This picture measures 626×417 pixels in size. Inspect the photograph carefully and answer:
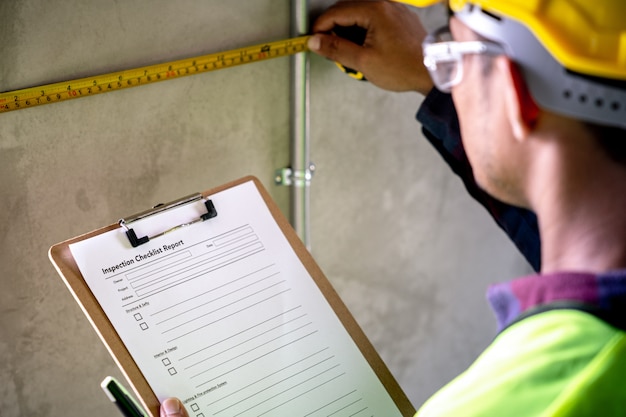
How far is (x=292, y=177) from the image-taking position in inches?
65.5

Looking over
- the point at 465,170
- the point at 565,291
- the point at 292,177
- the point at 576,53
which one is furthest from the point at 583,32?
the point at 292,177

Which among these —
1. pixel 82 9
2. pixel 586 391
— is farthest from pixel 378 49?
pixel 586 391

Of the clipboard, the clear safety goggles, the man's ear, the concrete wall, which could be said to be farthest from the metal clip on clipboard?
the man's ear

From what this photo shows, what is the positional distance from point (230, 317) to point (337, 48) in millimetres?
603

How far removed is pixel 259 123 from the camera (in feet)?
5.19

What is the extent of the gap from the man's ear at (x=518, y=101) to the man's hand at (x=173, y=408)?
596 mm

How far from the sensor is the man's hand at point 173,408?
1.09 m

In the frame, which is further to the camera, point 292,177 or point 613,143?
point 292,177

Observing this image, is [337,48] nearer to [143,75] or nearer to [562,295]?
[143,75]

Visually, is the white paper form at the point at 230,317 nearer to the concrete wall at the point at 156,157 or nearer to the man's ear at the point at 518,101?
the concrete wall at the point at 156,157

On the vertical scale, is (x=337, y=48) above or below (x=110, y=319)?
above

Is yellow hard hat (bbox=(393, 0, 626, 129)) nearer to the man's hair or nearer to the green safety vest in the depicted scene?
the man's hair

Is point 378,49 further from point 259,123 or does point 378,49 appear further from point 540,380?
point 540,380

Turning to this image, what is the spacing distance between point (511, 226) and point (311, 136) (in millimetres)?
484
